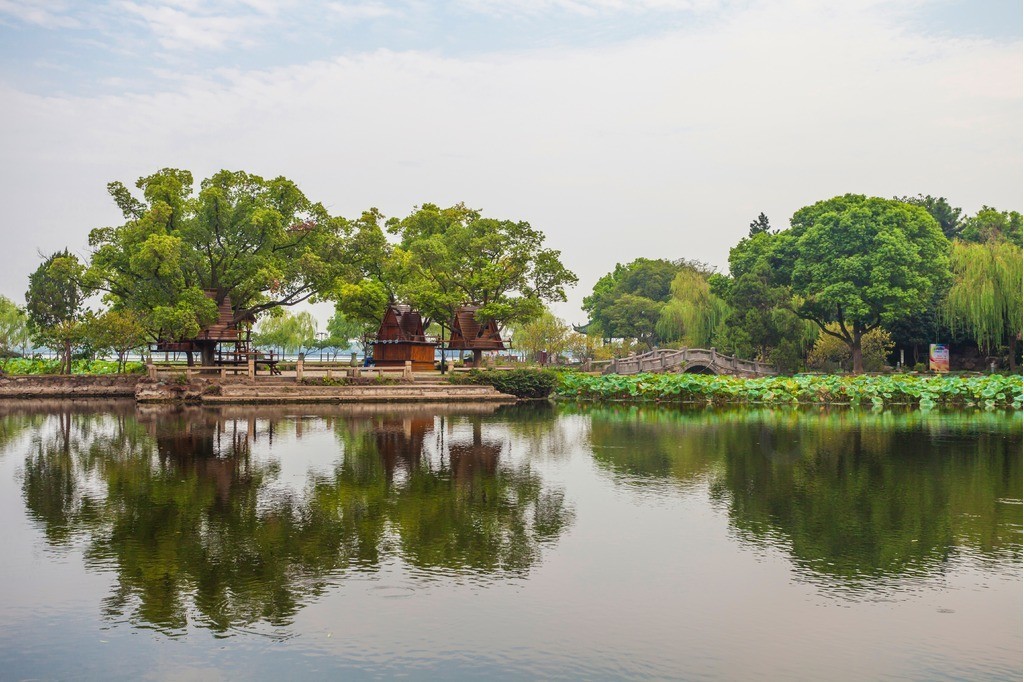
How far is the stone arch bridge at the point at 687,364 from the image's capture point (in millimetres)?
53875

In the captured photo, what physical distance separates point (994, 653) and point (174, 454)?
742 inches

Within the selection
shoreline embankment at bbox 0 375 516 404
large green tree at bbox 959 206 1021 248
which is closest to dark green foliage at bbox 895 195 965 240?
large green tree at bbox 959 206 1021 248

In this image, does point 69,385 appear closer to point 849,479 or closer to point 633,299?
point 849,479

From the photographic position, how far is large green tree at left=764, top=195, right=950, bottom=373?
53.1 metres

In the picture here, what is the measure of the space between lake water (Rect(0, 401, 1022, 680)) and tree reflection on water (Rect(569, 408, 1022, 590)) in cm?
9

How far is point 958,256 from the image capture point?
55969 mm

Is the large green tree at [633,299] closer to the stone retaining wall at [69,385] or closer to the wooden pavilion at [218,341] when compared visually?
the wooden pavilion at [218,341]

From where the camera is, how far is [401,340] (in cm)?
4975

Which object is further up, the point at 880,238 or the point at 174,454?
the point at 880,238

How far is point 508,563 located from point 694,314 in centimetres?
5584

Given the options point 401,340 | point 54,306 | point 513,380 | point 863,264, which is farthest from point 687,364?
point 54,306

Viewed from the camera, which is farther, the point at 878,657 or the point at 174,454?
the point at 174,454

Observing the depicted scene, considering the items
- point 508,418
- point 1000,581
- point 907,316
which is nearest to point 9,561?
point 1000,581

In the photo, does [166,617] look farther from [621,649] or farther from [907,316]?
[907,316]
